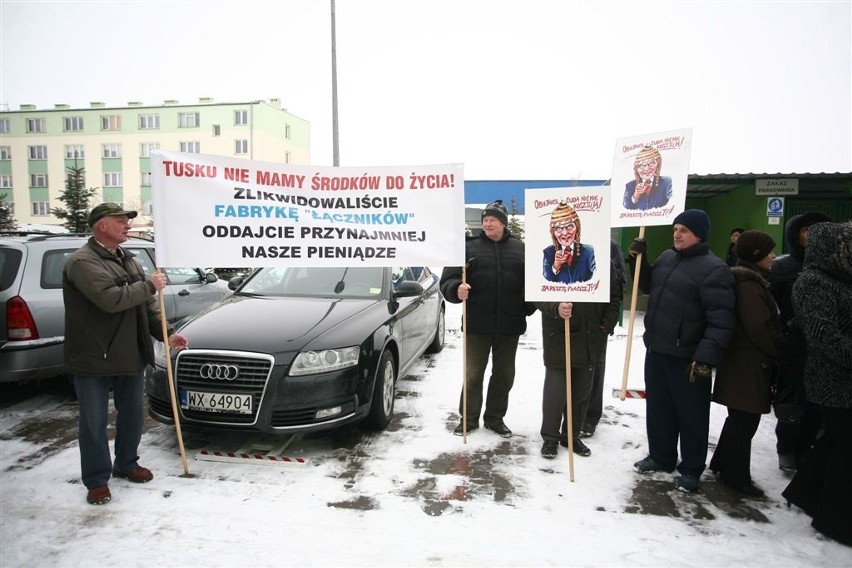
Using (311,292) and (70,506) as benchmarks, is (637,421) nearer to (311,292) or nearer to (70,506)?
(311,292)

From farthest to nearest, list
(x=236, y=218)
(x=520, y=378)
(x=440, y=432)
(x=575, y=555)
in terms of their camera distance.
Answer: (x=520, y=378)
(x=440, y=432)
(x=236, y=218)
(x=575, y=555)

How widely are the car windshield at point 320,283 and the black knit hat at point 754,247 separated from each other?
122 inches

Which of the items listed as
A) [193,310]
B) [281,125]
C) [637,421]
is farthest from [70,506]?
[281,125]

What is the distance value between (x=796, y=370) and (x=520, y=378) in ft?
10.8

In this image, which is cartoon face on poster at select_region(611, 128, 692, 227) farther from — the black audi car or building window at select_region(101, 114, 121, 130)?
building window at select_region(101, 114, 121, 130)

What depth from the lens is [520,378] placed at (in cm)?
639

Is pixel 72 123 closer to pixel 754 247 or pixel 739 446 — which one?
pixel 754 247

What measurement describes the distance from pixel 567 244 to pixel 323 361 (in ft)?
6.83

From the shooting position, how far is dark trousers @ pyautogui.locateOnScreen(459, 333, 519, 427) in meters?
4.55

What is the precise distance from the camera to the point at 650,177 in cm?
410

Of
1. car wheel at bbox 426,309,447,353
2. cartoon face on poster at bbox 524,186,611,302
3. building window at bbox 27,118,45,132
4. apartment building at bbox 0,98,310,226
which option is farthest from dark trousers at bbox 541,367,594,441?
building window at bbox 27,118,45,132

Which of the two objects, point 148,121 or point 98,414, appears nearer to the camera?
point 98,414

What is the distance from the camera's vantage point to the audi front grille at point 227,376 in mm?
3814

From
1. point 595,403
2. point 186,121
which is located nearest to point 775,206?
point 595,403
